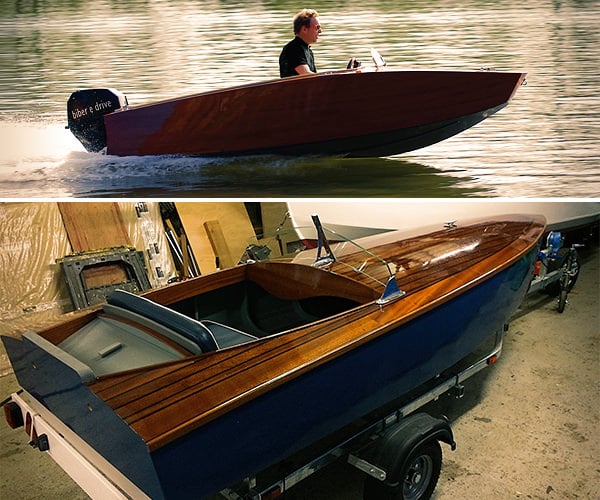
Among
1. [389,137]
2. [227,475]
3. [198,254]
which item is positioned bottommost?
[198,254]

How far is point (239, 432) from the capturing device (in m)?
1.27

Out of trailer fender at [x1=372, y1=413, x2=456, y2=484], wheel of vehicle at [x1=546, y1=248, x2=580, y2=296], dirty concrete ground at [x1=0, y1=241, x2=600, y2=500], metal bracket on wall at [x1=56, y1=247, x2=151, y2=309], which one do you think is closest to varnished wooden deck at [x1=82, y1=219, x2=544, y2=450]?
trailer fender at [x1=372, y1=413, x2=456, y2=484]

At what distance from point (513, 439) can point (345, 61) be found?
4.55 ft

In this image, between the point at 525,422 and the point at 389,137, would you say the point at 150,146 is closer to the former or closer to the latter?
the point at 389,137

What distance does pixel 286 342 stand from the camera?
150 cm

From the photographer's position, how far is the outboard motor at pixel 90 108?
147 centimetres

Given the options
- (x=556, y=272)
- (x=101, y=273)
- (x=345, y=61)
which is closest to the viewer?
(x=345, y=61)

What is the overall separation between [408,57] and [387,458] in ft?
3.42

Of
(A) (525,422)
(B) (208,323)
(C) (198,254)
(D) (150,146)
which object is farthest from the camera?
(C) (198,254)

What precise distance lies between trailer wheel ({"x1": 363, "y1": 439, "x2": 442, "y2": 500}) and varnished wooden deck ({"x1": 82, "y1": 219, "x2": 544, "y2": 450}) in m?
0.37

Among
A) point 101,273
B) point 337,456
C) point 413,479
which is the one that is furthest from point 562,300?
point 101,273

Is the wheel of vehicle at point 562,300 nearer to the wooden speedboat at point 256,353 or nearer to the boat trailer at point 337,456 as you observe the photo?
the wooden speedboat at point 256,353

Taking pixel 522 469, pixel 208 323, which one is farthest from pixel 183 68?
pixel 522 469

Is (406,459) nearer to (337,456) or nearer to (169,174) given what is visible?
(337,456)
